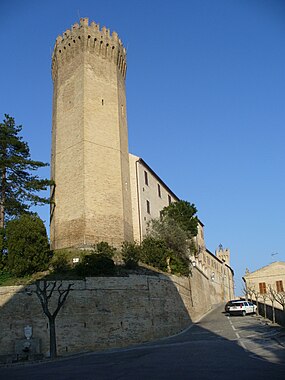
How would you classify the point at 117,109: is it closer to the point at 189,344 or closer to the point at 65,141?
the point at 65,141

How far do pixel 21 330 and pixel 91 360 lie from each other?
5317 mm

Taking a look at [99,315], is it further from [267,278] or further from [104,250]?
[267,278]

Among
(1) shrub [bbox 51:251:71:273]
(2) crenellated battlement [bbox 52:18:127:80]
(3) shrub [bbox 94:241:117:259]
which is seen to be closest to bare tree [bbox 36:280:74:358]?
(1) shrub [bbox 51:251:71:273]

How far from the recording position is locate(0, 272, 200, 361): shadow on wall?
20453mm

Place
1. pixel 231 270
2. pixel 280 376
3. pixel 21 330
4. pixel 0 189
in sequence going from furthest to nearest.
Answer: pixel 231 270
pixel 0 189
pixel 21 330
pixel 280 376

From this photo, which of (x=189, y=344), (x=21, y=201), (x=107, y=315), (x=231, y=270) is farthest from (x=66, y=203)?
(x=231, y=270)

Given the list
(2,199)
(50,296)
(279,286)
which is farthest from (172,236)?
(279,286)

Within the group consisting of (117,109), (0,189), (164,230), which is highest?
(117,109)

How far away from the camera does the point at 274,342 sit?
17891 mm

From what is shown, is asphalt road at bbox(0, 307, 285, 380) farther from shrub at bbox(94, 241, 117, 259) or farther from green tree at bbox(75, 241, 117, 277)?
shrub at bbox(94, 241, 117, 259)

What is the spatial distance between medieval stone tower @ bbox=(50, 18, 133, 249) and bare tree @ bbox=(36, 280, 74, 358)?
7369 millimetres

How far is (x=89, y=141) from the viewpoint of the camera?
31.7 metres

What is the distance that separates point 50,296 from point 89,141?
13866 mm

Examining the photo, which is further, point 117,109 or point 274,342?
point 117,109
